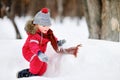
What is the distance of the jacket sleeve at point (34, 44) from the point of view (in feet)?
19.0

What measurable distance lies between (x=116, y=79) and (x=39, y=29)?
1.34 metres

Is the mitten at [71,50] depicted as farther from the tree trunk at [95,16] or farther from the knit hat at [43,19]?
the tree trunk at [95,16]

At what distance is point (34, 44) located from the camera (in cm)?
588

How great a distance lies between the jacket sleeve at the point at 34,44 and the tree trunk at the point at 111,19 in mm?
1922

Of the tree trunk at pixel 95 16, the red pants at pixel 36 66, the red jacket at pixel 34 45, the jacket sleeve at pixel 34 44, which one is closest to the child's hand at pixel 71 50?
the red jacket at pixel 34 45

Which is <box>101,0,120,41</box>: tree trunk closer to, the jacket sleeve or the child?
the child

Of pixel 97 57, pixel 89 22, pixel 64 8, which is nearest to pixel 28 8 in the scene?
pixel 64 8

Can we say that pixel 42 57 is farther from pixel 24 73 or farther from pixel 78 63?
pixel 24 73

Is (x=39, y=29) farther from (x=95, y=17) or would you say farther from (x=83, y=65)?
(x=95, y=17)

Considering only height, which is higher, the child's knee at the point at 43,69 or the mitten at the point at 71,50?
the mitten at the point at 71,50

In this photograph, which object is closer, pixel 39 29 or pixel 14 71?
pixel 39 29

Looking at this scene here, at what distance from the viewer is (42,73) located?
6.15 metres

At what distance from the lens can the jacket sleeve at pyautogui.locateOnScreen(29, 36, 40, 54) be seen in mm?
5797

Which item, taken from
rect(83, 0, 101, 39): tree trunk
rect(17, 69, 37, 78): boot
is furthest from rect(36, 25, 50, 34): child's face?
rect(83, 0, 101, 39): tree trunk
